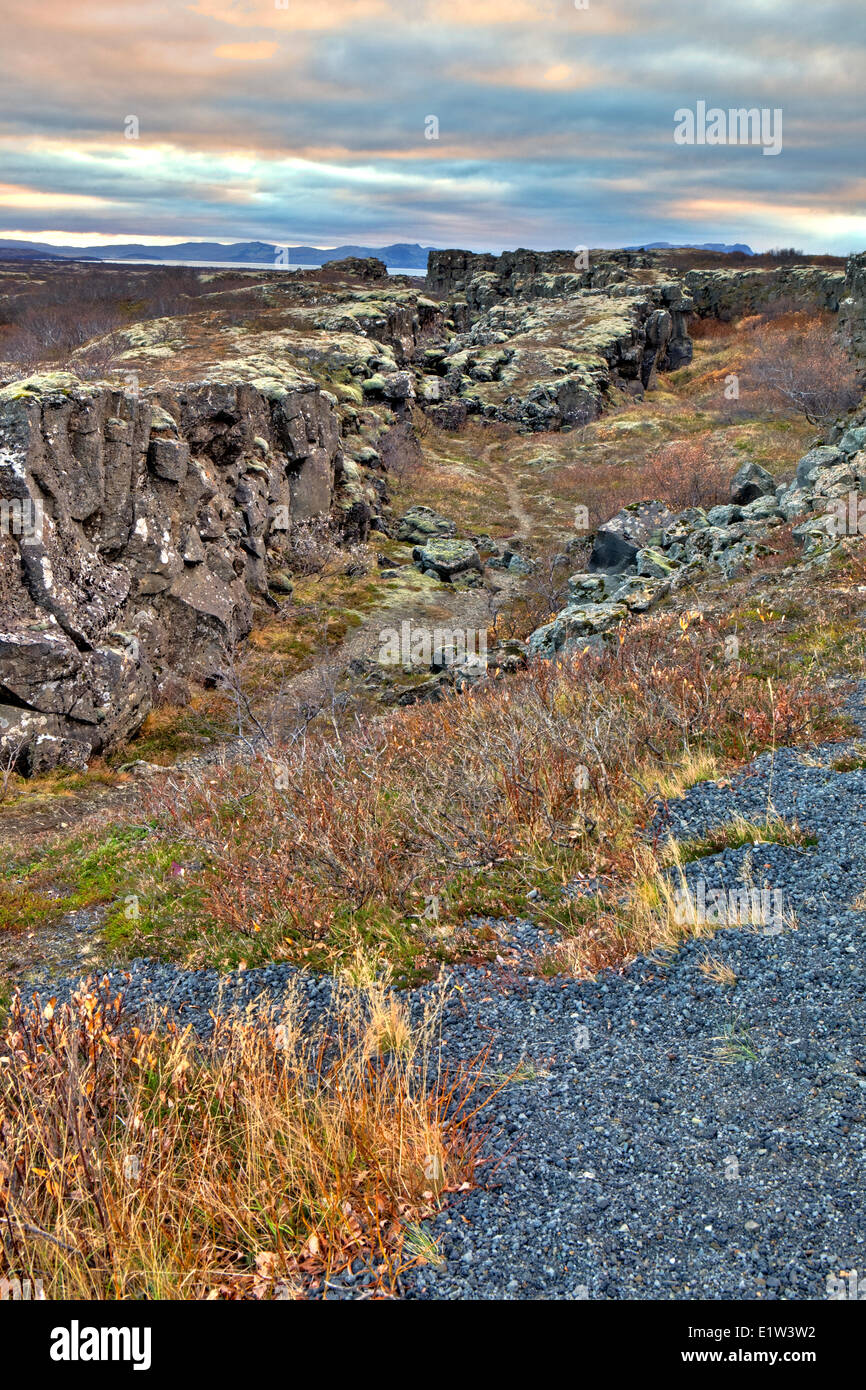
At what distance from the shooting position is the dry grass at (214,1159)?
3545mm

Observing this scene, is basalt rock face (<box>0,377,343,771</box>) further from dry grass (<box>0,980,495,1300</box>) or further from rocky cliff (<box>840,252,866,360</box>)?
rocky cliff (<box>840,252,866,360</box>)

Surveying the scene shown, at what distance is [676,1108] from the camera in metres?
4.44

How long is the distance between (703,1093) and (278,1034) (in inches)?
94.6

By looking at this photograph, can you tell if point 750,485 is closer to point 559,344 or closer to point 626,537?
point 626,537

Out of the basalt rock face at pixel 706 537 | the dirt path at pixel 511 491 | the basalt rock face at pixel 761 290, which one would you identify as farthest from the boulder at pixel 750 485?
the basalt rock face at pixel 761 290

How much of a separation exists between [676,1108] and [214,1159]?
2435mm

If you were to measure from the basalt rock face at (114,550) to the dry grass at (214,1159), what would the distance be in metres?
14.0

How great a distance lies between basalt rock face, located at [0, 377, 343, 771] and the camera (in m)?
18.0

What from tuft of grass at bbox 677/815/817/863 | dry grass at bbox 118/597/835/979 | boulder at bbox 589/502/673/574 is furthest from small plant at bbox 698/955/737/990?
boulder at bbox 589/502/673/574

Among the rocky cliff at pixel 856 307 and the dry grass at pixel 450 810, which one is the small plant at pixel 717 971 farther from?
the rocky cliff at pixel 856 307

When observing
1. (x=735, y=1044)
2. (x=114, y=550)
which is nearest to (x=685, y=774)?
(x=735, y=1044)

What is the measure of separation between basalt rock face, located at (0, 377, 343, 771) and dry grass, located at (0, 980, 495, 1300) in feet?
45.9

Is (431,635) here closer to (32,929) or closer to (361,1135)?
(32,929)
